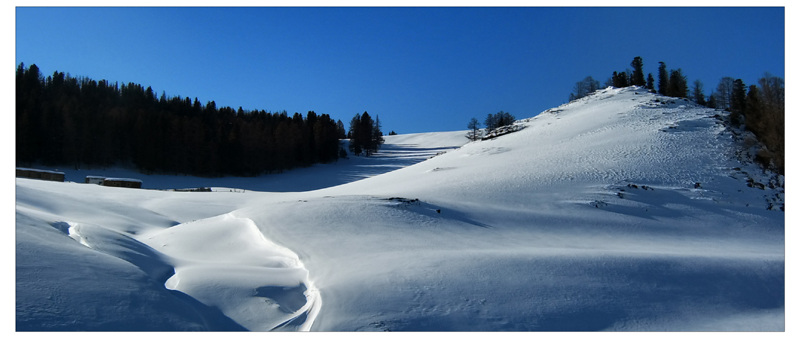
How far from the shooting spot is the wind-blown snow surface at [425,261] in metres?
5.58

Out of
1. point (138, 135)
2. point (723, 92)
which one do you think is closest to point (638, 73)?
point (723, 92)

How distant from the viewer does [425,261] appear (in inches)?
313

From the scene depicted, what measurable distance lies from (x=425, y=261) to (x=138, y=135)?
59.1 meters

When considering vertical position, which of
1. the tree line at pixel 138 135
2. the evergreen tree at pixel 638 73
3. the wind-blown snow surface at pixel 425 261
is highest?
the evergreen tree at pixel 638 73

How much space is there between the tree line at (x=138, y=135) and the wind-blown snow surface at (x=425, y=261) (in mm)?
40649

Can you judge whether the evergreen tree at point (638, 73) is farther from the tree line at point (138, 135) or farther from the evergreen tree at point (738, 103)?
the tree line at point (138, 135)

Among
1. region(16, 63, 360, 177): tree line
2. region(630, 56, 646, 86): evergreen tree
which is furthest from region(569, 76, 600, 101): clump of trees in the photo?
region(16, 63, 360, 177): tree line

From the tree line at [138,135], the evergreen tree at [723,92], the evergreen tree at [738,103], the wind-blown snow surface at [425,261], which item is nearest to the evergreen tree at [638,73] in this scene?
the evergreen tree at [723,92]

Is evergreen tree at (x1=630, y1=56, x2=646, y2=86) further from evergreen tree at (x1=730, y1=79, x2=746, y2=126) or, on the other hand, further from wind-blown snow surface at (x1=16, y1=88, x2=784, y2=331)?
wind-blown snow surface at (x1=16, y1=88, x2=784, y2=331)

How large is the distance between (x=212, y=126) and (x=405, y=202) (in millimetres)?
60340

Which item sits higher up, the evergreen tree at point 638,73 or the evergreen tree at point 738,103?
the evergreen tree at point 638,73

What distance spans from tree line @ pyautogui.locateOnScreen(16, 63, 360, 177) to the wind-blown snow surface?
133ft

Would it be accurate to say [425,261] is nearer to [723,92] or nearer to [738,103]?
[738,103]
